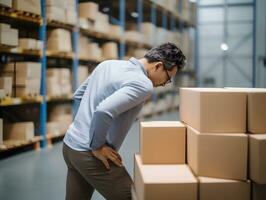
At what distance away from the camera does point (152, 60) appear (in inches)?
91.7

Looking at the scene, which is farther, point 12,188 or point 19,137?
point 19,137

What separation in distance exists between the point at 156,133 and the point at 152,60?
1.66ft

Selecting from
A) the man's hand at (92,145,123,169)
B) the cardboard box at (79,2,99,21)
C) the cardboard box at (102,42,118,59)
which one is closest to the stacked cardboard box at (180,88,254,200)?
the man's hand at (92,145,123,169)

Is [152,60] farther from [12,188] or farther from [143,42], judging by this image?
[143,42]

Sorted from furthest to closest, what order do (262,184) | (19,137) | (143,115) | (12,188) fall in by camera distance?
1. (143,115)
2. (19,137)
3. (12,188)
4. (262,184)

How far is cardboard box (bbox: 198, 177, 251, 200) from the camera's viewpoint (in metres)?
2.17

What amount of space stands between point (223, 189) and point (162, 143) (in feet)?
1.73

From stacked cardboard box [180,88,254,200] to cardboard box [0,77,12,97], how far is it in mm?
3709

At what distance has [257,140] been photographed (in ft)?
6.98

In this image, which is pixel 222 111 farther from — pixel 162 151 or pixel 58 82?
pixel 58 82

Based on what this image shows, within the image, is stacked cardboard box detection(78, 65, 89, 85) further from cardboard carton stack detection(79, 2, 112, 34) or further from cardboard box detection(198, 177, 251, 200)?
cardboard box detection(198, 177, 251, 200)

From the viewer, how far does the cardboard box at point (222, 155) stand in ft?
7.30

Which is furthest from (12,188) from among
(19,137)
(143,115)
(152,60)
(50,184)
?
(143,115)

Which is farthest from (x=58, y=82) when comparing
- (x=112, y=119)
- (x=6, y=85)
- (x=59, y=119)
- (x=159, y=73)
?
(x=112, y=119)
